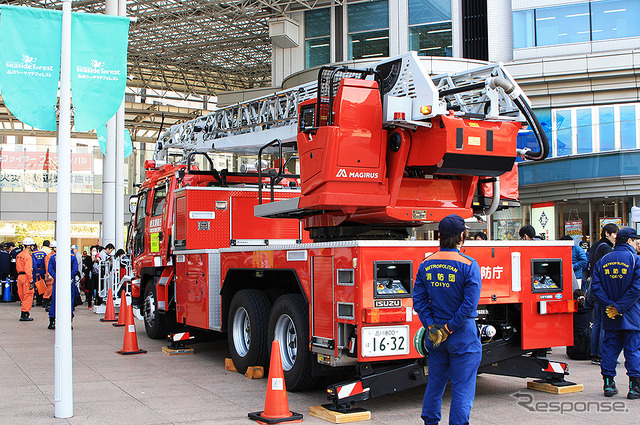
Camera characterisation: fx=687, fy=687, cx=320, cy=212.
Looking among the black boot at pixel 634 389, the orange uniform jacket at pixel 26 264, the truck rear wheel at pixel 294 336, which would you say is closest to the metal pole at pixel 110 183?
the orange uniform jacket at pixel 26 264

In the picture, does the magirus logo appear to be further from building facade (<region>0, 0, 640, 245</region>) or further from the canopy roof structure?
the canopy roof structure

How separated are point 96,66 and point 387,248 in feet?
12.4

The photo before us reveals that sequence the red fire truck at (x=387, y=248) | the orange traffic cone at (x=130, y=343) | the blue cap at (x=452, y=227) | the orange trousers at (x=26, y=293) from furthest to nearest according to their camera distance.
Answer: the orange trousers at (x=26, y=293) < the orange traffic cone at (x=130, y=343) < the red fire truck at (x=387, y=248) < the blue cap at (x=452, y=227)

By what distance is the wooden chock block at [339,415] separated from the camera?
6.54 m

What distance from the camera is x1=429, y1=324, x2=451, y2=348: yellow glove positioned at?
5.38 meters

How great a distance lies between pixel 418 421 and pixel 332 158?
112 inches

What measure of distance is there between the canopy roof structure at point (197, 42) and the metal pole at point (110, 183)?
9.69m

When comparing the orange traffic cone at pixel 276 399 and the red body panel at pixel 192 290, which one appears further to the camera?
the red body panel at pixel 192 290

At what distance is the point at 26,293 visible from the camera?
16.9m

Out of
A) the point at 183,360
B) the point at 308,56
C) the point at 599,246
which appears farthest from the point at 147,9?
the point at 599,246

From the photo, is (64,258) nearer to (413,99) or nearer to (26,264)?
(413,99)

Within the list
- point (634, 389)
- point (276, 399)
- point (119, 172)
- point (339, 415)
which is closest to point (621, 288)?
A: point (634, 389)

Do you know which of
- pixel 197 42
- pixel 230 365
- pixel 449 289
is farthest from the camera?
pixel 197 42

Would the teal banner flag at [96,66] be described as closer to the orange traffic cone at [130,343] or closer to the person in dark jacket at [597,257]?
the orange traffic cone at [130,343]
